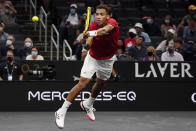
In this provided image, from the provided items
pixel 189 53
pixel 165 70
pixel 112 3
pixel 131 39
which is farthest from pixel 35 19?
pixel 165 70

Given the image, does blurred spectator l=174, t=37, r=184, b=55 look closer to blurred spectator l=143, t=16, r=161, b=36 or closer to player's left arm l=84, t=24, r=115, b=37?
blurred spectator l=143, t=16, r=161, b=36

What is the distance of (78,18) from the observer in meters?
17.3

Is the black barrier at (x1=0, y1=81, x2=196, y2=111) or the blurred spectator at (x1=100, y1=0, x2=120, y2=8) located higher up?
the blurred spectator at (x1=100, y1=0, x2=120, y2=8)

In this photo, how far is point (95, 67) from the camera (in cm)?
891

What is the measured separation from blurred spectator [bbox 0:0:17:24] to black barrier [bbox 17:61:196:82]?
5.13 metres

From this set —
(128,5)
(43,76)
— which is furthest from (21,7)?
(43,76)

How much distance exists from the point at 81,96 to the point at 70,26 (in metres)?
4.75

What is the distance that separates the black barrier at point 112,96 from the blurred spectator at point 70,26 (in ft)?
14.5

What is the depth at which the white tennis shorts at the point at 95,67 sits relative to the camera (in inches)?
344

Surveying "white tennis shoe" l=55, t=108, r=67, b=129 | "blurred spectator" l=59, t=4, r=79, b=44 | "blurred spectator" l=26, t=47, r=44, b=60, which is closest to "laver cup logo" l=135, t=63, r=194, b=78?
"blurred spectator" l=26, t=47, r=44, b=60

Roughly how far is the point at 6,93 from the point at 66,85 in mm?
1462

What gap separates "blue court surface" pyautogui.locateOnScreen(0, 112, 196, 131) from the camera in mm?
9133

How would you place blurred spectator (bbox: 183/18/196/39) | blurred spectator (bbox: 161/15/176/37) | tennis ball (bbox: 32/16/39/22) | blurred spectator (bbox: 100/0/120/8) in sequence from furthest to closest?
1. blurred spectator (bbox: 100/0/120/8)
2. blurred spectator (bbox: 161/15/176/37)
3. blurred spectator (bbox: 183/18/196/39)
4. tennis ball (bbox: 32/16/39/22)

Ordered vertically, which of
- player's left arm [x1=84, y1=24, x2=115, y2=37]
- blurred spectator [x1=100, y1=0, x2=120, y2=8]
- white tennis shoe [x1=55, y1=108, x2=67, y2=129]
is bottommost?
white tennis shoe [x1=55, y1=108, x2=67, y2=129]
